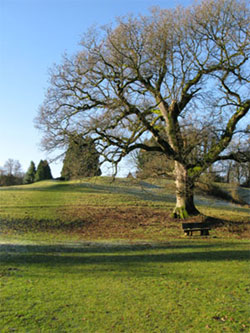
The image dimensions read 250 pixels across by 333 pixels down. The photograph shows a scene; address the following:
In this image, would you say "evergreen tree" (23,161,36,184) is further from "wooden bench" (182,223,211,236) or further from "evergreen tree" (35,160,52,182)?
"wooden bench" (182,223,211,236)

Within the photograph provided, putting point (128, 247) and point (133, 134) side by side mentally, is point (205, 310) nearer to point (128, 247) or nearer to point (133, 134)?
point (128, 247)

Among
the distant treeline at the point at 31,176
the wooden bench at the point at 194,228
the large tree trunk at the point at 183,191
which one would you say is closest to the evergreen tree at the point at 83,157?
the large tree trunk at the point at 183,191

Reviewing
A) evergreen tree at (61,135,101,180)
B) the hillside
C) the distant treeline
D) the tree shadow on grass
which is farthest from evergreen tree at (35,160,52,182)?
the tree shadow on grass

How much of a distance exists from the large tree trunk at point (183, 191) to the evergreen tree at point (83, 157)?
17.9 ft

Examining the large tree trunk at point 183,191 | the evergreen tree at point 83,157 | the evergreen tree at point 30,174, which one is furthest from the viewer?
the evergreen tree at point 30,174

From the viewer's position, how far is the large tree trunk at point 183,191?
2242 centimetres

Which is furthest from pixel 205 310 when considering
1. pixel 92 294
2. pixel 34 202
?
pixel 34 202

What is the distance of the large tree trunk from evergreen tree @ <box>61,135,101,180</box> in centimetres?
547

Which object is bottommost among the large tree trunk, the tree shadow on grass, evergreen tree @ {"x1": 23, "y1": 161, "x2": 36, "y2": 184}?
the tree shadow on grass

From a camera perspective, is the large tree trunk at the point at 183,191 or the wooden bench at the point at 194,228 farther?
the large tree trunk at the point at 183,191

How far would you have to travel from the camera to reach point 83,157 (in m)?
22.1

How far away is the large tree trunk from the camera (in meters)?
22.4

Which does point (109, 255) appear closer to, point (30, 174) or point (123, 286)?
point (123, 286)

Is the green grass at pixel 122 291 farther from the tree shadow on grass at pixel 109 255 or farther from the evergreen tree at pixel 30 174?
the evergreen tree at pixel 30 174
